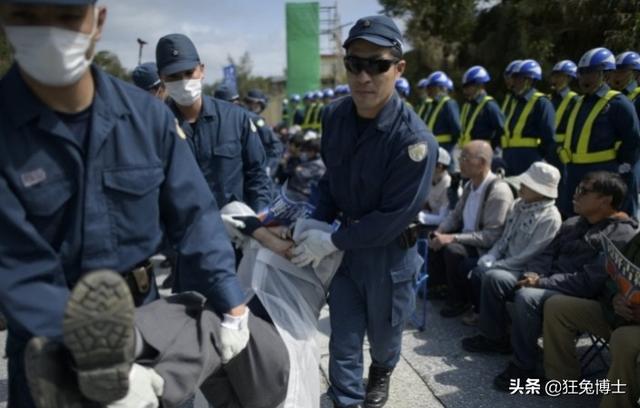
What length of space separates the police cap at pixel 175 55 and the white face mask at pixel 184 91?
70 millimetres

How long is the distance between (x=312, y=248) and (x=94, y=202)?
1149 millimetres

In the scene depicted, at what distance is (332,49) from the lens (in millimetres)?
29266

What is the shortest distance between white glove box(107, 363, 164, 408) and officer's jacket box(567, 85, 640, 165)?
5.06m

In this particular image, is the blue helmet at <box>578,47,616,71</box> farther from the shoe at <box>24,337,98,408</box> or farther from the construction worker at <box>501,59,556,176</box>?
the shoe at <box>24,337,98,408</box>

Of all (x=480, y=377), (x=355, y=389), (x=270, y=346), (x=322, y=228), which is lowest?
(x=480, y=377)

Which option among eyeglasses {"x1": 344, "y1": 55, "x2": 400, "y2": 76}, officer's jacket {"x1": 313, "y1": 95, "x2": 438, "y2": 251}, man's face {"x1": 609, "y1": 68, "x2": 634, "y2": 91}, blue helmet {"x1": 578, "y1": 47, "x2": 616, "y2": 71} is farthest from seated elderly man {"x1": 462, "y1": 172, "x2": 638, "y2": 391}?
man's face {"x1": 609, "y1": 68, "x2": 634, "y2": 91}

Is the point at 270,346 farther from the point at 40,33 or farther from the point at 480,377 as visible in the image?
the point at 480,377

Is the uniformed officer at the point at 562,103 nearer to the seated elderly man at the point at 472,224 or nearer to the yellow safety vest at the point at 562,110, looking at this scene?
the yellow safety vest at the point at 562,110

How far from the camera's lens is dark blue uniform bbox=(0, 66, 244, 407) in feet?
4.16

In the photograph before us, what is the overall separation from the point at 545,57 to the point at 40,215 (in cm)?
1738

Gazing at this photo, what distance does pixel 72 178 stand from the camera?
1333 millimetres

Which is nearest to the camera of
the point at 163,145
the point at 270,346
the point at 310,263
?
the point at 163,145

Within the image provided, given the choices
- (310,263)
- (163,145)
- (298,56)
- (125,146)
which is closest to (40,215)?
(125,146)

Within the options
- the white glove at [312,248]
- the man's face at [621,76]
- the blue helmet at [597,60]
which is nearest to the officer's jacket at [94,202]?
the white glove at [312,248]
